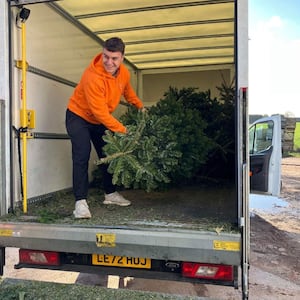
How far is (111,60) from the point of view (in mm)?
2947

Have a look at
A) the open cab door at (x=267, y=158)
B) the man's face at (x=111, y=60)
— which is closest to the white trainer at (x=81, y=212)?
the man's face at (x=111, y=60)

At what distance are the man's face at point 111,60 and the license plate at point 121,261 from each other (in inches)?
62.7

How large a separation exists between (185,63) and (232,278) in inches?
189

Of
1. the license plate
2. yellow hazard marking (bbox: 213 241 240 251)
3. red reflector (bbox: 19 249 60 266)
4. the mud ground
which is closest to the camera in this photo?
yellow hazard marking (bbox: 213 241 240 251)

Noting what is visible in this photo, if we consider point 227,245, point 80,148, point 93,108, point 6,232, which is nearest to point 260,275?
point 227,245

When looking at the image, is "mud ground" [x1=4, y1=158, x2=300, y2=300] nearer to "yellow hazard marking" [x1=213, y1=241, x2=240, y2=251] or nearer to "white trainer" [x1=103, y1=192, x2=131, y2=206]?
"white trainer" [x1=103, y1=192, x2=131, y2=206]

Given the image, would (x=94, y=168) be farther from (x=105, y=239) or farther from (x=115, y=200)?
(x=105, y=239)

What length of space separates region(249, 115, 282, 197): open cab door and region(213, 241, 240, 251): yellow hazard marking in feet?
6.08

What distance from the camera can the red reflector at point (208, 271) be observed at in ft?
7.87

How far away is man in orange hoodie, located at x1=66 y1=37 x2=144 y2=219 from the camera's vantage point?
2914 millimetres

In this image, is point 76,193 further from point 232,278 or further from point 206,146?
point 206,146

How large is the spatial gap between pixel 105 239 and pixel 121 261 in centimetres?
26

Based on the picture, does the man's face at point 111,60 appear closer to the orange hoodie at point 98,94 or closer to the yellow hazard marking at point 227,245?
the orange hoodie at point 98,94

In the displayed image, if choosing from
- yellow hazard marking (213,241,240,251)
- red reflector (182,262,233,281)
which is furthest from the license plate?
yellow hazard marking (213,241,240,251)
